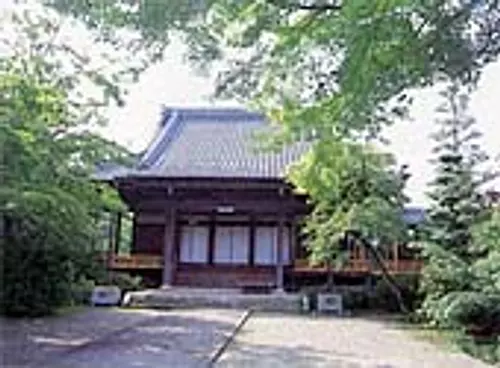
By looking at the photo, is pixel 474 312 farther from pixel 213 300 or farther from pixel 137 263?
pixel 137 263

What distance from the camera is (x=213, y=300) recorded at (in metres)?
21.6

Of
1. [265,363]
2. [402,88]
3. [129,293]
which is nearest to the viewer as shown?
[402,88]

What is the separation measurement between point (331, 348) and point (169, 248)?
1265cm

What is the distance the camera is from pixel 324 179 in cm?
845

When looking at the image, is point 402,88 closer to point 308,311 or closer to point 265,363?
point 265,363

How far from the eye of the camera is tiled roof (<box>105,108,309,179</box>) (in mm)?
23734

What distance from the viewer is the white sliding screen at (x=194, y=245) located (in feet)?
83.9

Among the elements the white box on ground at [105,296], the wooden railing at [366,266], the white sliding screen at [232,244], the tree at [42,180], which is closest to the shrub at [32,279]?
the tree at [42,180]

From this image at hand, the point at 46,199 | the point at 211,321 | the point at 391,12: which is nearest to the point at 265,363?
the point at 46,199

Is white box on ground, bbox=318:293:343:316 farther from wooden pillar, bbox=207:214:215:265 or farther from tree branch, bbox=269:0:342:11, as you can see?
tree branch, bbox=269:0:342:11

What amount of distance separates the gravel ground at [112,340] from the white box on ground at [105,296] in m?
3.44

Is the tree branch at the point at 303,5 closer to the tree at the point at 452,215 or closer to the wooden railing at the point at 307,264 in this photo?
the tree at the point at 452,215

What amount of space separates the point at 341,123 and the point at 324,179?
201 centimetres

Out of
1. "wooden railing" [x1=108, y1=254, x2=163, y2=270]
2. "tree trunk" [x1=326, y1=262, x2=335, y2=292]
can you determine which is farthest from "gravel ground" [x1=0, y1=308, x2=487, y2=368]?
"wooden railing" [x1=108, y1=254, x2=163, y2=270]
